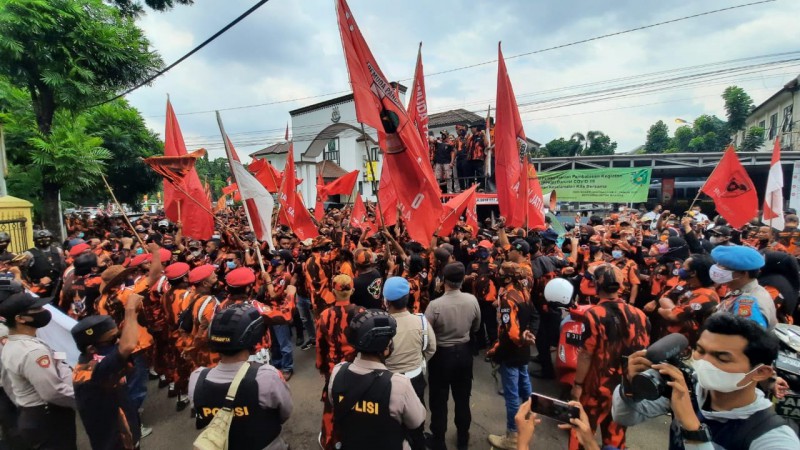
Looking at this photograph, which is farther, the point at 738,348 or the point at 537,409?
the point at 537,409

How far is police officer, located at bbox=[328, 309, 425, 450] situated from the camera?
2.06 metres

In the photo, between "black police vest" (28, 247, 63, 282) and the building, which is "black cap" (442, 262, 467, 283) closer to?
"black police vest" (28, 247, 63, 282)

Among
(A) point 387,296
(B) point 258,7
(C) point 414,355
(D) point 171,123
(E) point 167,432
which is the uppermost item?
(B) point 258,7

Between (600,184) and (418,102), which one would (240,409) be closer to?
(418,102)

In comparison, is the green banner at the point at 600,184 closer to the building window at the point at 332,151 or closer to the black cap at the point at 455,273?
the black cap at the point at 455,273

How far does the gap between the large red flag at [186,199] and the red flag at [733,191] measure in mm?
10460

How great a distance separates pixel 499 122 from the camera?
641 cm

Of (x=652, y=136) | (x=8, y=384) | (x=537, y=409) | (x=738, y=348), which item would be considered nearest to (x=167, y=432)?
(x=8, y=384)

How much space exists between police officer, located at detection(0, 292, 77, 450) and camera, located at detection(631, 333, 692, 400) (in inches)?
149

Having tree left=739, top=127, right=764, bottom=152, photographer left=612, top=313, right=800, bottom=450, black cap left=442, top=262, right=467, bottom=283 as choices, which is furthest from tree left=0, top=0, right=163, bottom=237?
tree left=739, top=127, right=764, bottom=152

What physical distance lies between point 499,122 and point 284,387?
5622 mm

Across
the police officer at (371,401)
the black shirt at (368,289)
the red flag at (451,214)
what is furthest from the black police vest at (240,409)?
the red flag at (451,214)

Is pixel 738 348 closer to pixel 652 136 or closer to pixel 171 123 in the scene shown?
pixel 171 123

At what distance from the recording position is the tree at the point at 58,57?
1061 cm
